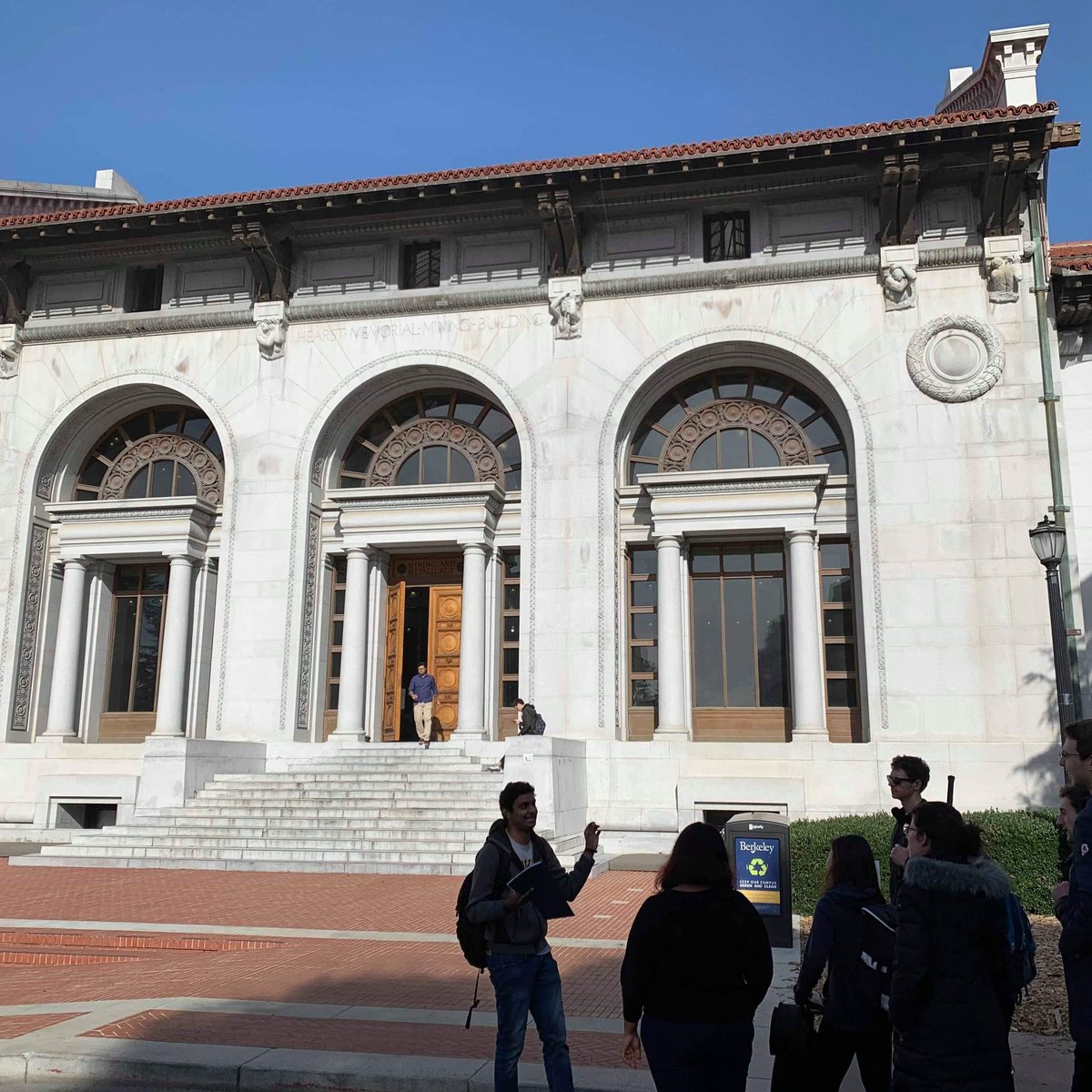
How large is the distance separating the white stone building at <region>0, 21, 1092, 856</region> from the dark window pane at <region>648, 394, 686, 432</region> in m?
0.10

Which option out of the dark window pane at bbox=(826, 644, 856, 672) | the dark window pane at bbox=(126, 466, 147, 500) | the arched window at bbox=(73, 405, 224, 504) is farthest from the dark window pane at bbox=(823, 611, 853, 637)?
the dark window pane at bbox=(126, 466, 147, 500)

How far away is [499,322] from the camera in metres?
23.5

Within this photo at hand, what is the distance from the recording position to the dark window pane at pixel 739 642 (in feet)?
73.4

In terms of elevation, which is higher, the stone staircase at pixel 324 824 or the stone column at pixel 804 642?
the stone column at pixel 804 642

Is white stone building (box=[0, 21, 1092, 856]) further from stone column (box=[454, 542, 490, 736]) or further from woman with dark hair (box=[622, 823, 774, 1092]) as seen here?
woman with dark hair (box=[622, 823, 774, 1092])

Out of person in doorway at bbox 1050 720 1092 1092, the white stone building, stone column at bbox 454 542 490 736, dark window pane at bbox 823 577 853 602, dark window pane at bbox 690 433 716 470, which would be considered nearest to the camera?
person in doorway at bbox 1050 720 1092 1092

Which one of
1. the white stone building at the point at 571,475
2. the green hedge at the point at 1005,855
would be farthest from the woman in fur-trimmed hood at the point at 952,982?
the white stone building at the point at 571,475

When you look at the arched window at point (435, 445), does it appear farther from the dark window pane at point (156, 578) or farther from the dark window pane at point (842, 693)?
the dark window pane at point (842, 693)

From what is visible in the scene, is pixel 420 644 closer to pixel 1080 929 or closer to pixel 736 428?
pixel 736 428

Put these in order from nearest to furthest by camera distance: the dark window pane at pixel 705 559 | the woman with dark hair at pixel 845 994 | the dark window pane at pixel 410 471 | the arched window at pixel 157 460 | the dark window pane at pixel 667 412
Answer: the woman with dark hair at pixel 845 994 → the dark window pane at pixel 705 559 → the dark window pane at pixel 667 412 → the dark window pane at pixel 410 471 → the arched window at pixel 157 460

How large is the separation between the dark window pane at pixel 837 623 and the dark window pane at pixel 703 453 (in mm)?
4173

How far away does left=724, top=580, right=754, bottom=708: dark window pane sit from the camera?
22375mm

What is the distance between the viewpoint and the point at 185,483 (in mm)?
25688

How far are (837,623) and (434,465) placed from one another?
9802 millimetres
